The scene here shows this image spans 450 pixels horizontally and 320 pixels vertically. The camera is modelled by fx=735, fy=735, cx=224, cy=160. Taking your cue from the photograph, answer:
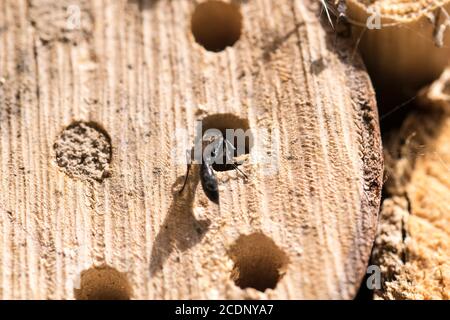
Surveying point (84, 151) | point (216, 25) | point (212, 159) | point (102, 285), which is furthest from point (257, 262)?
point (216, 25)

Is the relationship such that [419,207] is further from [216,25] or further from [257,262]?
[216,25]

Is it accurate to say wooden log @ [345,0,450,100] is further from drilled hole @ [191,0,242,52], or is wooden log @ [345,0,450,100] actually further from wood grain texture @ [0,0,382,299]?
drilled hole @ [191,0,242,52]

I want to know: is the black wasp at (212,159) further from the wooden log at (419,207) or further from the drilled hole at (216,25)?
the wooden log at (419,207)

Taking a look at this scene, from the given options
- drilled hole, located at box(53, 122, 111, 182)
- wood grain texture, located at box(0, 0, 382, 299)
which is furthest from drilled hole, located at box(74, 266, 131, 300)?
drilled hole, located at box(53, 122, 111, 182)

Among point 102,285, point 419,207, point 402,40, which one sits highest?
point 402,40

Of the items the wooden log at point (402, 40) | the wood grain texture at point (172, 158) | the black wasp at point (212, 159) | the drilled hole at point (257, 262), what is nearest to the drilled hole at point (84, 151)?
the wood grain texture at point (172, 158)
